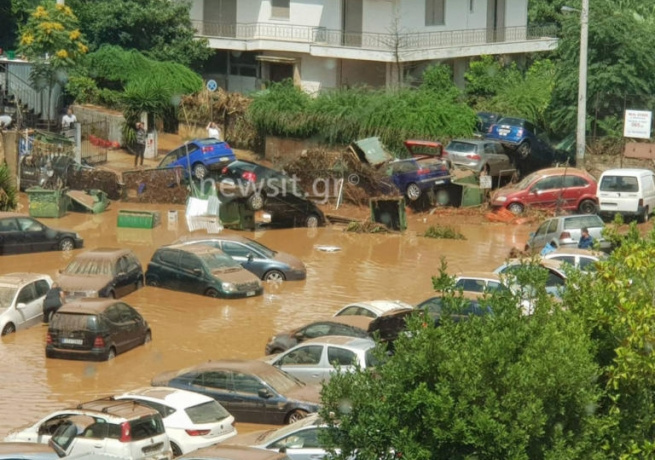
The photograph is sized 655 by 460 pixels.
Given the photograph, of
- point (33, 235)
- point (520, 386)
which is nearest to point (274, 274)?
point (33, 235)

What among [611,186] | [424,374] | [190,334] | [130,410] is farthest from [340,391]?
[611,186]

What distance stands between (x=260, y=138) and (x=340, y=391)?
3532 centimetres

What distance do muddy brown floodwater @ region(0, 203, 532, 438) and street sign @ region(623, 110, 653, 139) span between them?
627 centimetres

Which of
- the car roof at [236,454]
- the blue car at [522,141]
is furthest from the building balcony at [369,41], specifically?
the car roof at [236,454]

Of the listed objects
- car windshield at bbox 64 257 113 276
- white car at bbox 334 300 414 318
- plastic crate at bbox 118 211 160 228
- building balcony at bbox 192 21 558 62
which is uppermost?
building balcony at bbox 192 21 558 62

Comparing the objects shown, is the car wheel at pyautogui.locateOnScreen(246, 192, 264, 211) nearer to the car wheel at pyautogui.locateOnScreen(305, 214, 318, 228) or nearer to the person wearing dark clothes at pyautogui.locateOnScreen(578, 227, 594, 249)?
the car wheel at pyautogui.locateOnScreen(305, 214, 318, 228)

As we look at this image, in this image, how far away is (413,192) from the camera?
134 feet

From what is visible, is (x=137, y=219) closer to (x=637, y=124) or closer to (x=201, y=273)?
(x=201, y=273)

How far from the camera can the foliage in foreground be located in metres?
→ 12.9

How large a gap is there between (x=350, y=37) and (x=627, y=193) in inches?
771

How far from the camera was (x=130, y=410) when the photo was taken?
18.8 metres

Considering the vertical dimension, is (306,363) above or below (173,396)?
below

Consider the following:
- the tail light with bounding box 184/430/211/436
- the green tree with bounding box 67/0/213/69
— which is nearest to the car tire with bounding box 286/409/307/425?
the tail light with bounding box 184/430/211/436

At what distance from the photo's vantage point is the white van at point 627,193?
37625mm
